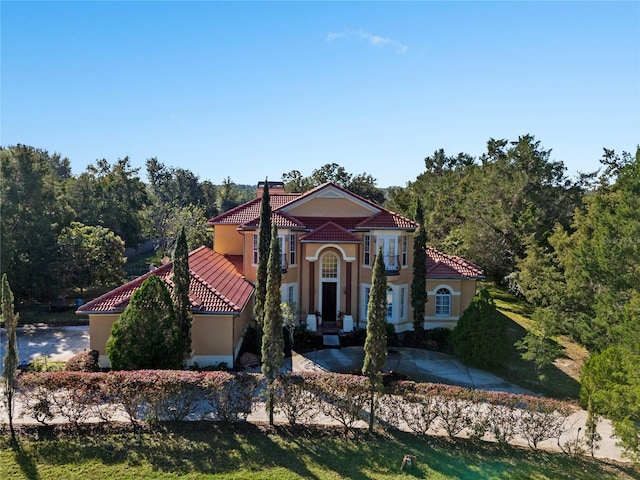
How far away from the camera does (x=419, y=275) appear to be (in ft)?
82.9

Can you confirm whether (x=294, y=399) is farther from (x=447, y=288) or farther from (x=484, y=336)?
(x=447, y=288)

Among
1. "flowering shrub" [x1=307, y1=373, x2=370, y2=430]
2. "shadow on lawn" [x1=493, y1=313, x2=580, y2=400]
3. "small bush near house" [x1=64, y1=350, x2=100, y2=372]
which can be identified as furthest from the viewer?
"shadow on lawn" [x1=493, y1=313, x2=580, y2=400]

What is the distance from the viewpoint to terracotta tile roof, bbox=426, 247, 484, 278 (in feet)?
86.5

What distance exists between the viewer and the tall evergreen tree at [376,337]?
1423 centimetres

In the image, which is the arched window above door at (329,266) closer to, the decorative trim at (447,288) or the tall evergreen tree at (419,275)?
the tall evergreen tree at (419,275)

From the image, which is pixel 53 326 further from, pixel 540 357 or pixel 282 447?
pixel 540 357

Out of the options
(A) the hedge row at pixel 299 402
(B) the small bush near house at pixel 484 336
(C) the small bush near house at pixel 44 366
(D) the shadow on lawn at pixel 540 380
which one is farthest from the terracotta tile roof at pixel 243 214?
(D) the shadow on lawn at pixel 540 380

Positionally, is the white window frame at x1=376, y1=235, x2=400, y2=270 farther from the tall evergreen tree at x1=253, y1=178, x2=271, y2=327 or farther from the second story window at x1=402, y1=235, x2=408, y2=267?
the tall evergreen tree at x1=253, y1=178, x2=271, y2=327

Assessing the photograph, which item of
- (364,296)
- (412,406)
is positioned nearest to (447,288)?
(364,296)

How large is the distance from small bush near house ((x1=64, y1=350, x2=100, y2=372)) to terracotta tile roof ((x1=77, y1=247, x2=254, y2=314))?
1.94m

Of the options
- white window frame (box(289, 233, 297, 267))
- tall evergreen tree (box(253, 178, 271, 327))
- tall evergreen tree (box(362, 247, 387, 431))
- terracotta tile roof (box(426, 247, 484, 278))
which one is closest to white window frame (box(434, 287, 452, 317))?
terracotta tile roof (box(426, 247, 484, 278))

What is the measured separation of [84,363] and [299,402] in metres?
9.80

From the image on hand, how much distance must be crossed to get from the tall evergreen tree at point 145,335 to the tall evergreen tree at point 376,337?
7876 mm

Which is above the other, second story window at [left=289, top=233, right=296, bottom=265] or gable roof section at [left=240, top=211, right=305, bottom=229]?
gable roof section at [left=240, top=211, right=305, bottom=229]
